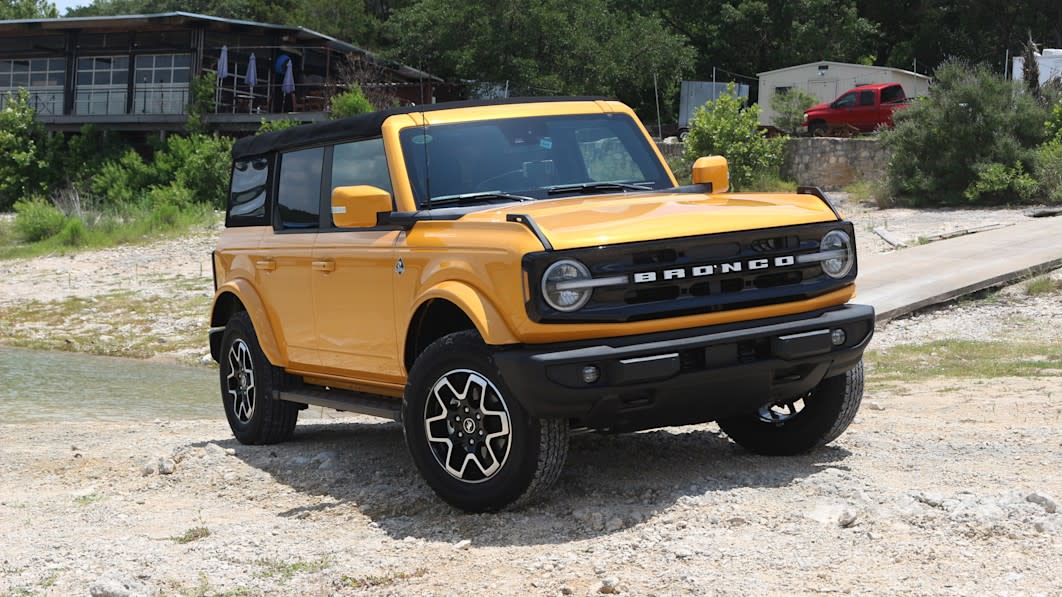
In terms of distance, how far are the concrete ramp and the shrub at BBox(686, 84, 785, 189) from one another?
33.3 feet

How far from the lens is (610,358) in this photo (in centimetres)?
552

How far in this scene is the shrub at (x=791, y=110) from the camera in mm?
38562

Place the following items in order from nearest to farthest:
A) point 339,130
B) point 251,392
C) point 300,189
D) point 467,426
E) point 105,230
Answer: point 467,426 → point 339,130 → point 300,189 → point 251,392 → point 105,230

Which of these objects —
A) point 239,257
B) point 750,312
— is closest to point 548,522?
point 750,312

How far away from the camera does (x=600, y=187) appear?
7.13 meters

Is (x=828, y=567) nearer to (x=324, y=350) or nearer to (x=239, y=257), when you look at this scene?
(x=324, y=350)

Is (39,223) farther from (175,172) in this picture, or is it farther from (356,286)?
(356,286)

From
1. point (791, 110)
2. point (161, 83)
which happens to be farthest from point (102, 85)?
point (791, 110)

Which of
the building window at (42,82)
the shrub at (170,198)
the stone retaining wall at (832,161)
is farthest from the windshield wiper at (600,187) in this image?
the building window at (42,82)

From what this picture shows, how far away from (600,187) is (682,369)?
169 centimetres

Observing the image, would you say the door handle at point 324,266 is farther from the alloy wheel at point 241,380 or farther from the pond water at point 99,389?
the pond water at point 99,389

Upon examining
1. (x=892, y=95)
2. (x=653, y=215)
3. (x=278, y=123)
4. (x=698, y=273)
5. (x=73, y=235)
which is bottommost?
(x=73, y=235)

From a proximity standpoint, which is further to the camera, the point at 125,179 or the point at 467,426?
the point at 125,179

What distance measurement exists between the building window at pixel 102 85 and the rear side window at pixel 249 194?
4371cm
